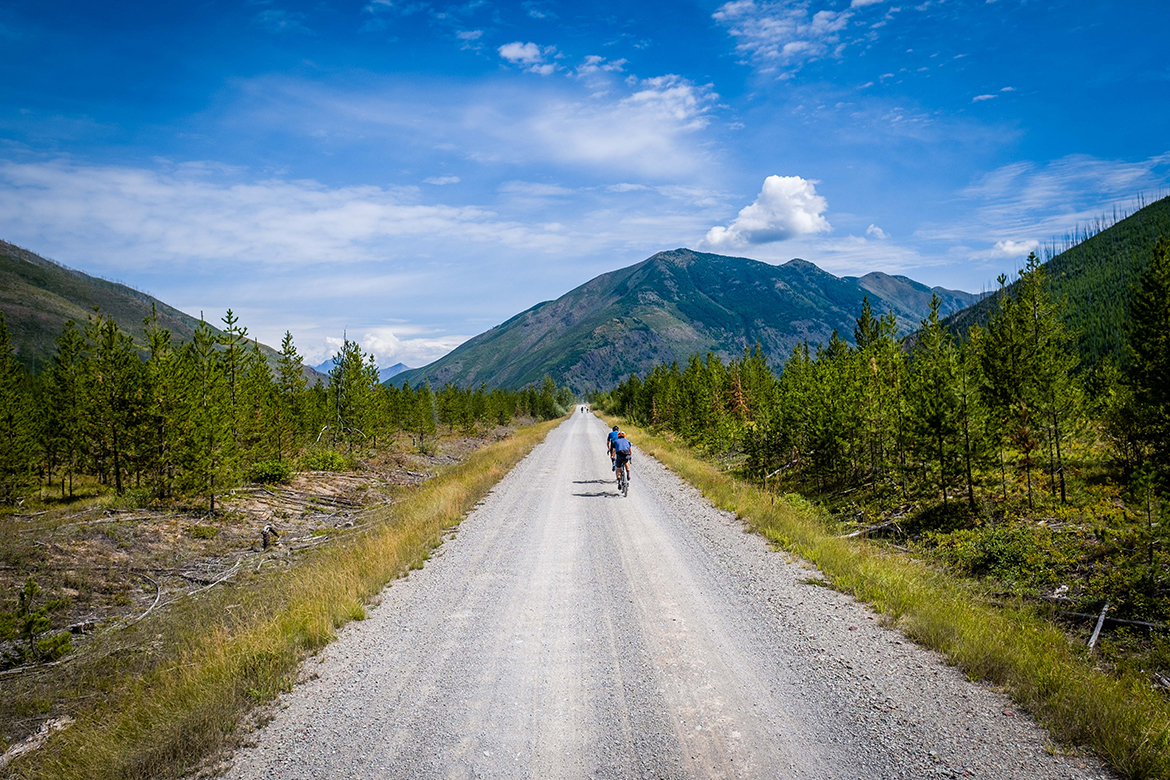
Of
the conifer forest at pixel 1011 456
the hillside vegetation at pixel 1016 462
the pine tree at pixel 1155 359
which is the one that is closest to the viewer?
the hillside vegetation at pixel 1016 462

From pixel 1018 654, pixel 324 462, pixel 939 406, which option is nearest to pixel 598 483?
pixel 939 406

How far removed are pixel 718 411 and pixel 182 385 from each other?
33.0 m

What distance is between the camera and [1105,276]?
131 metres

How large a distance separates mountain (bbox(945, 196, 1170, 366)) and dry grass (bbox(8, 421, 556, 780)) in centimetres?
9840

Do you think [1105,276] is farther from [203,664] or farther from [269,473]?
[203,664]

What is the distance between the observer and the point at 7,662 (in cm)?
923

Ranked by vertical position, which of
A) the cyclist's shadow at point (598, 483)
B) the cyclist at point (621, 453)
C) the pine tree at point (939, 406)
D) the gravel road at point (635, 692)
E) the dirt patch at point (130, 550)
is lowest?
the dirt patch at point (130, 550)

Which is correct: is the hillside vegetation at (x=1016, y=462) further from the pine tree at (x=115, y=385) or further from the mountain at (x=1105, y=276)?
the mountain at (x=1105, y=276)

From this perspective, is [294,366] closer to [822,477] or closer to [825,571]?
[822,477]

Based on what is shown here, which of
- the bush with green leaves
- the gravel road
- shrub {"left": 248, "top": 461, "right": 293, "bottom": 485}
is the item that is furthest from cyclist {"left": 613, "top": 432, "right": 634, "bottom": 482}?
shrub {"left": 248, "top": 461, "right": 293, "bottom": 485}

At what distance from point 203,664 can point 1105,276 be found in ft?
619

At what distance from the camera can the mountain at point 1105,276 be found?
96000 millimetres

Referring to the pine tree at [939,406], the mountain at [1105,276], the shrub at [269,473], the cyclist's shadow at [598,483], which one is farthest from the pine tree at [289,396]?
the mountain at [1105,276]

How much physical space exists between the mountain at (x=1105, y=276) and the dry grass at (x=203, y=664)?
98398 millimetres
